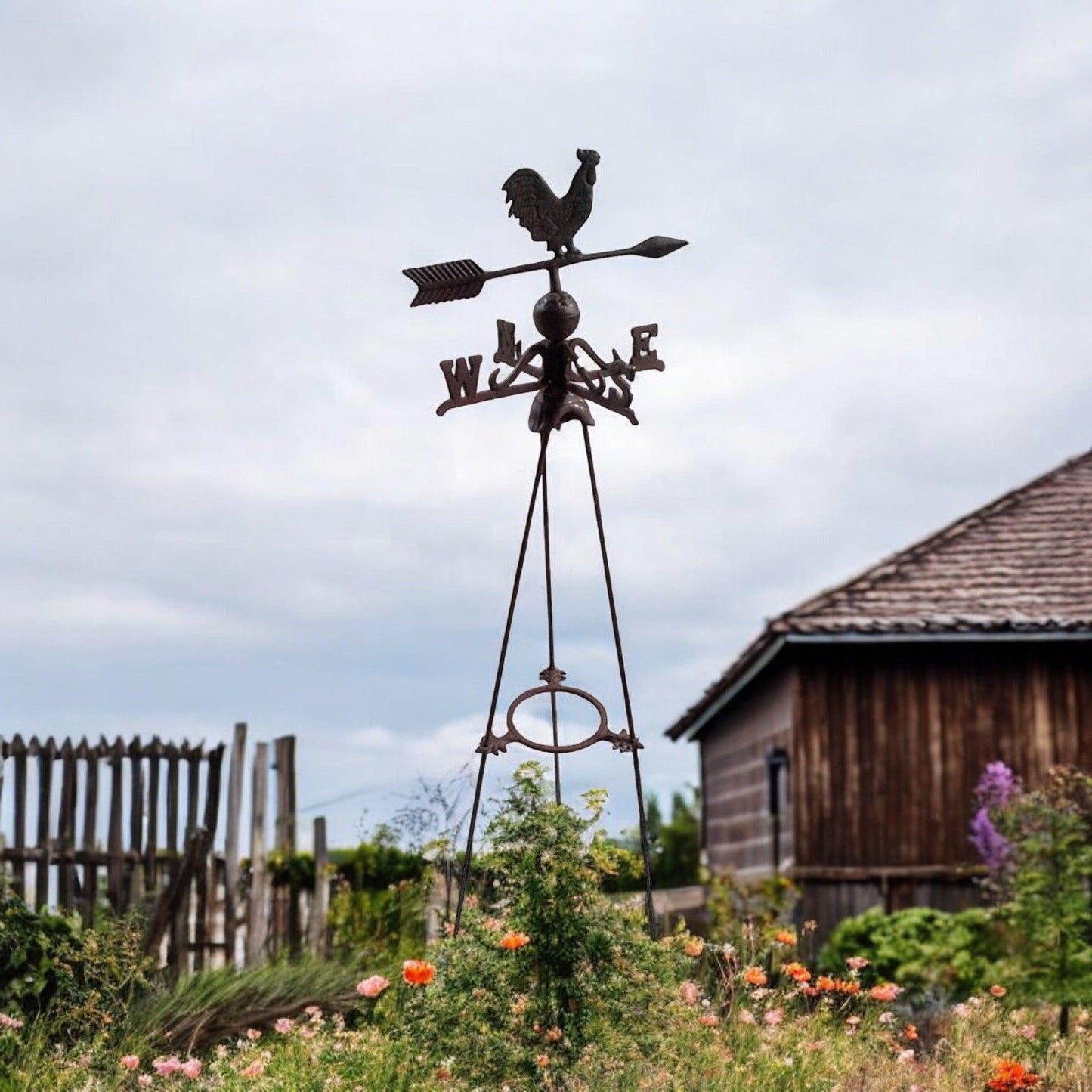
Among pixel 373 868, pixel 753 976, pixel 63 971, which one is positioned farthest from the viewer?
pixel 373 868

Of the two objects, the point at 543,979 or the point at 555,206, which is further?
the point at 555,206

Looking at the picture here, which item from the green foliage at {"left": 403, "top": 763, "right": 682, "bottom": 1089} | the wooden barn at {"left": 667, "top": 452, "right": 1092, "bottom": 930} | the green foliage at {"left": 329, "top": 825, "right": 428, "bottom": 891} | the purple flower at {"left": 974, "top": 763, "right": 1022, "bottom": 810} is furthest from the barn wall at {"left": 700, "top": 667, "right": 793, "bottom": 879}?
the green foliage at {"left": 403, "top": 763, "right": 682, "bottom": 1089}

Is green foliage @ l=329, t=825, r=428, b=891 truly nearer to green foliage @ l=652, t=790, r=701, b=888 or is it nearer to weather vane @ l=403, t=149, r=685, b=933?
weather vane @ l=403, t=149, r=685, b=933

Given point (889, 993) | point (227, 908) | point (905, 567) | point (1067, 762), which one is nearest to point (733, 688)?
point (905, 567)

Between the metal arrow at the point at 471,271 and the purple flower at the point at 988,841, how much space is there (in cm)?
893

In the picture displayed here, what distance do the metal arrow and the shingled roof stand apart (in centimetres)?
875

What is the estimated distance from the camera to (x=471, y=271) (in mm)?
6848

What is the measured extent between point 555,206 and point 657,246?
476mm

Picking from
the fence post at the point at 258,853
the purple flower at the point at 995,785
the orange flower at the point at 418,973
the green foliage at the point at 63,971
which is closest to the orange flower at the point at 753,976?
A: the orange flower at the point at 418,973

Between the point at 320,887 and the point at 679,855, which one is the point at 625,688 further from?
the point at 679,855

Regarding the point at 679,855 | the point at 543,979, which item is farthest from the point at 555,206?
the point at 679,855

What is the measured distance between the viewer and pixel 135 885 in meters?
12.3

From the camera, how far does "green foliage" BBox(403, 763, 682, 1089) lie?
571cm

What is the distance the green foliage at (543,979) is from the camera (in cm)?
571
